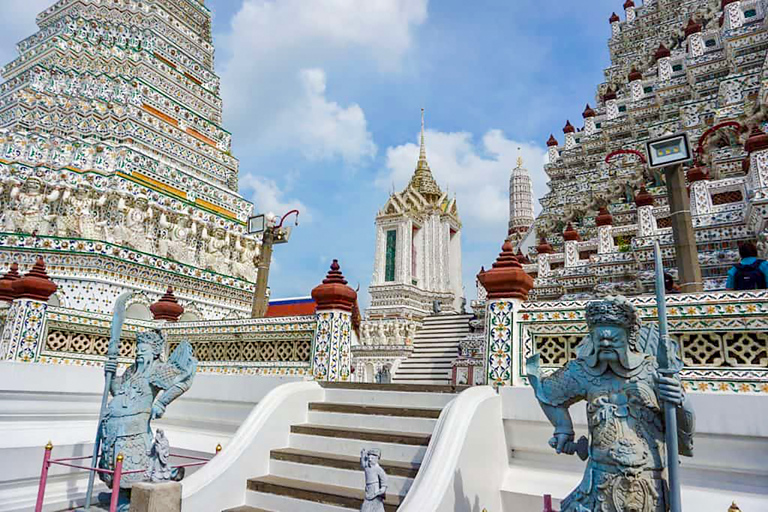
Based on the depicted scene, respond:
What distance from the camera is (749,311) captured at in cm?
454

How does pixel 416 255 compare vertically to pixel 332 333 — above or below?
above

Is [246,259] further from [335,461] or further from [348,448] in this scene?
[335,461]

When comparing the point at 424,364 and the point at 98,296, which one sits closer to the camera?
the point at 98,296

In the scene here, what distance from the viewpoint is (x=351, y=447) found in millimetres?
5574

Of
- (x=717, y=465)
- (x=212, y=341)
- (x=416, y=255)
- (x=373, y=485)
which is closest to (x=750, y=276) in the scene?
(x=717, y=465)

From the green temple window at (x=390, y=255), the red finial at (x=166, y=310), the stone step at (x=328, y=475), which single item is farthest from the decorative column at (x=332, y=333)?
the green temple window at (x=390, y=255)

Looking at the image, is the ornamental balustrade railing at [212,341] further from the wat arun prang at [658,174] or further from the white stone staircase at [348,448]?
the wat arun prang at [658,174]

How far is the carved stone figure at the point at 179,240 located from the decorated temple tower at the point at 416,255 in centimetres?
986

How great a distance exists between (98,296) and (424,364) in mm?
10694

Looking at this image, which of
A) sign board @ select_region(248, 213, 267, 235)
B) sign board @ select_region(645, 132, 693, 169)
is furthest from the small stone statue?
sign board @ select_region(248, 213, 267, 235)

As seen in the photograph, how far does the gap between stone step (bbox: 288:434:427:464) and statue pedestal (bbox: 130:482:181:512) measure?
158 centimetres

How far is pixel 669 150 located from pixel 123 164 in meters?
17.6

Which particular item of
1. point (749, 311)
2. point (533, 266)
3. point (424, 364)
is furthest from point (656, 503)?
point (424, 364)

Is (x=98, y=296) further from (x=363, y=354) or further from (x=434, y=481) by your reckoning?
(x=434, y=481)
